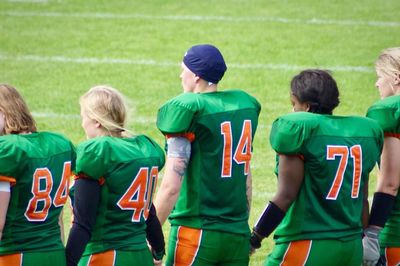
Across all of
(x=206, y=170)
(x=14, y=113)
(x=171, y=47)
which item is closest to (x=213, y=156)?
(x=206, y=170)

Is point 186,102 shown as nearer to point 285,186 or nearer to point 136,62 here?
point 285,186

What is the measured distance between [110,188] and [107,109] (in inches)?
16.9

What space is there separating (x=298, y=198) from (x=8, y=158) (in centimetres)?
162

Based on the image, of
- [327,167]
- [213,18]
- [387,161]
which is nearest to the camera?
[327,167]

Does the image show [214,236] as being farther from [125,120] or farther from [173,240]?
[125,120]

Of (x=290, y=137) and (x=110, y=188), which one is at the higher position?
(x=290, y=137)

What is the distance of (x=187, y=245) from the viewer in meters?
6.00

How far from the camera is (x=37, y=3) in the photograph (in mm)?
16688

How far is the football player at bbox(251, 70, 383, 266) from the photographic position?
18.9ft

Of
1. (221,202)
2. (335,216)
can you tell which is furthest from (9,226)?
(335,216)

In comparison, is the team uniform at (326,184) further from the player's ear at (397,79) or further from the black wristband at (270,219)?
the player's ear at (397,79)

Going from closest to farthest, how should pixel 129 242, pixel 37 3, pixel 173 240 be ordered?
pixel 129 242 → pixel 173 240 → pixel 37 3

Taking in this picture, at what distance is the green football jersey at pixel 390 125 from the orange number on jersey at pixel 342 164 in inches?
18.3

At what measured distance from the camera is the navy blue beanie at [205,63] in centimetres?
612
